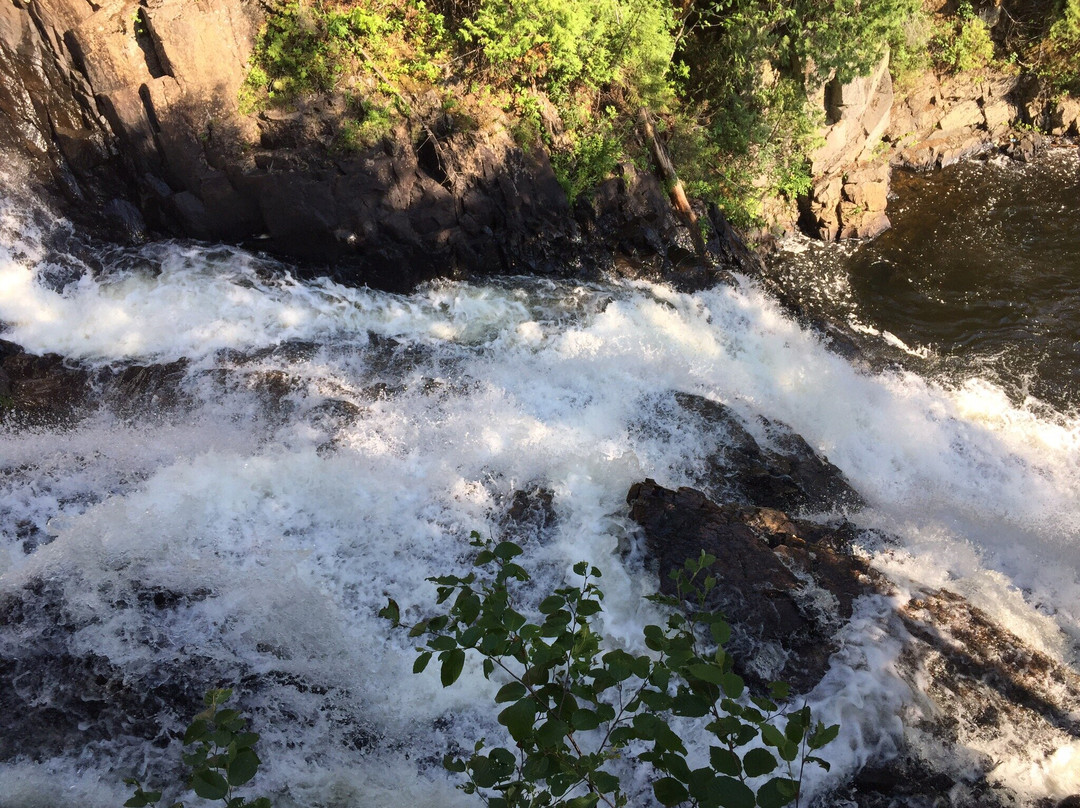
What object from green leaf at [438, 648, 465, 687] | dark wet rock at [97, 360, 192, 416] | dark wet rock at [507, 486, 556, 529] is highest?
green leaf at [438, 648, 465, 687]

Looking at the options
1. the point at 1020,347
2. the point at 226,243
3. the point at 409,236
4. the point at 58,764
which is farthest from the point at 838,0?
the point at 58,764

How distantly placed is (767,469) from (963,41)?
892 centimetres

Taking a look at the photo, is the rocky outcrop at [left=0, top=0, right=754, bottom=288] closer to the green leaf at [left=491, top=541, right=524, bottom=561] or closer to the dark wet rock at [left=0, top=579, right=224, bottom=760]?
the dark wet rock at [left=0, top=579, right=224, bottom=760]

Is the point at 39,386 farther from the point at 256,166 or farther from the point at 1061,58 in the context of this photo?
the point at 1061,58

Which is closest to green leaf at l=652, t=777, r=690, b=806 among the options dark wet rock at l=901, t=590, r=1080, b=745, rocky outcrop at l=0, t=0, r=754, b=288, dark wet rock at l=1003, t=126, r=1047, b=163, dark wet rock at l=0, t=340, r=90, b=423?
dark wet rock at l=901, t=590, r=1080, b=745

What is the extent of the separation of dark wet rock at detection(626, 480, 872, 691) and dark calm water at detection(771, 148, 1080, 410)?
4.02 meters

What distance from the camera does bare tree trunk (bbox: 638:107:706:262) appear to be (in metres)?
8.52

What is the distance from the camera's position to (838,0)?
7.78 metres

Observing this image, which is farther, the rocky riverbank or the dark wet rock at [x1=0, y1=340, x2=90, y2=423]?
the rocky riverbank

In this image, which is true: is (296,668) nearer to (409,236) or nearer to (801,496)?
(801,496)

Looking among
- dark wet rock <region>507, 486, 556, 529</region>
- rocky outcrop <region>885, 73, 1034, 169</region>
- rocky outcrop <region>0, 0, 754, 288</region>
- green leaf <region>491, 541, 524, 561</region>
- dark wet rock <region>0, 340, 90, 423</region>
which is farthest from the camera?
rocky outcrop <region>885, 73, 1034, 169</region>

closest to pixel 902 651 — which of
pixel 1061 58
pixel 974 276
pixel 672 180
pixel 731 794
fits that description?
pixel 731 794

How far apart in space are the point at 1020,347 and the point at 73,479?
30.1 ft

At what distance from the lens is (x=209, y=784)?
1679mm
